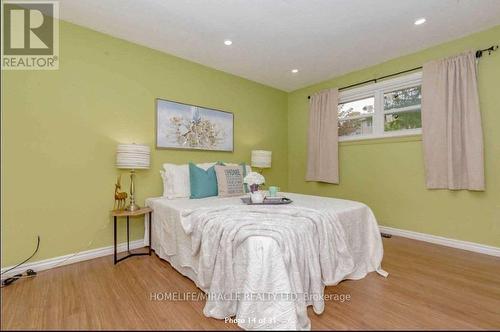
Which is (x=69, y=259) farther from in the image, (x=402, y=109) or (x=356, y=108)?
(x=402, y=109)

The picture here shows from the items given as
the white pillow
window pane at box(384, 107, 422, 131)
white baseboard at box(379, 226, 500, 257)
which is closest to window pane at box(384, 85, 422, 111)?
window pane at box(384, 107, 422, 131)

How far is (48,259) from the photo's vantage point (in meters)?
2.23

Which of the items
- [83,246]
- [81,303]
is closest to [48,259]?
[83,246]

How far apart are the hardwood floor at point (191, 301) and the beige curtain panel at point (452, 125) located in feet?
3.16

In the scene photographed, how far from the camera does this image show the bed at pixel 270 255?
1.32m

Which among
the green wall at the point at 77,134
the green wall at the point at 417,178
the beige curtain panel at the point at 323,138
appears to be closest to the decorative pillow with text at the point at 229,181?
the green wall at the point at 77,134

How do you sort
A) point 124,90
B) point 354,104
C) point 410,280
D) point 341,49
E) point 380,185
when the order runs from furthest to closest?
point 354,104 < point 380,185 < point 341,49 < point 124,90 < point 410,280

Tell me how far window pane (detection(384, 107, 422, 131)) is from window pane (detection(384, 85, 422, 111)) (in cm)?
11

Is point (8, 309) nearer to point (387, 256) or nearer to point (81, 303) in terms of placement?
point (81, 303)

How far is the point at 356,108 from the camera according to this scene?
372 cm

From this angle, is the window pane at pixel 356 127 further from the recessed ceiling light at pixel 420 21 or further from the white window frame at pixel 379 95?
the recessed ceiling light at pixel 420 21

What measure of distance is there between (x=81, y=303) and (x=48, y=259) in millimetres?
953

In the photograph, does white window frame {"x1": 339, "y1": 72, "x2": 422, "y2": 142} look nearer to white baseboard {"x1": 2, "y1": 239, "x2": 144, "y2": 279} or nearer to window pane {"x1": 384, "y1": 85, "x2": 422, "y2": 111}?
window pane {"x1": 384, "y1": 85, "x2": 422, "y2": 111}

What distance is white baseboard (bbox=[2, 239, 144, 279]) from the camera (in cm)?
211
